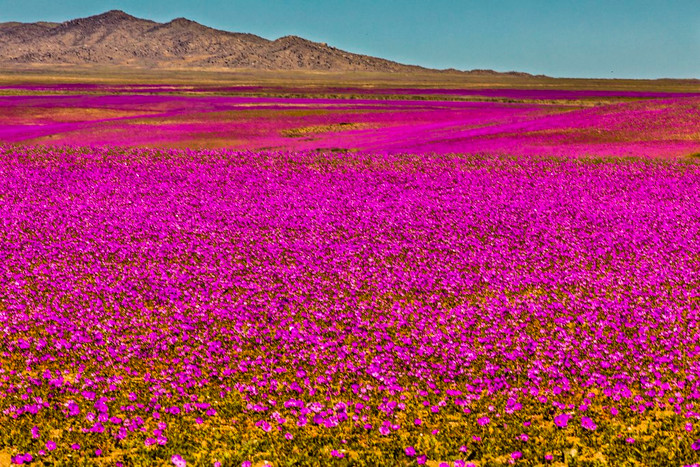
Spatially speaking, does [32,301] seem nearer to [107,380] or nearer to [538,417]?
[107,380]

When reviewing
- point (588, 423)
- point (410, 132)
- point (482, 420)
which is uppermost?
point (410, 132)

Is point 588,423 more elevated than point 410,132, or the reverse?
point 410,132

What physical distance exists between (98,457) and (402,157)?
2493cm

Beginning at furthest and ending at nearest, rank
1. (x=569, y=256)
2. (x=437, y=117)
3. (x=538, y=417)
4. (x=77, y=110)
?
(x=77, y=110)
(x=437, y=117)
(x=569, y=256)
(x=538, y=417)

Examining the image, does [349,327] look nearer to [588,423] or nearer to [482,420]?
[482,420]

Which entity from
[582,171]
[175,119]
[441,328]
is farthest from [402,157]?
[175,119]

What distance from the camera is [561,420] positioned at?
29.9ft

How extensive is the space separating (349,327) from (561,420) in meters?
4.40

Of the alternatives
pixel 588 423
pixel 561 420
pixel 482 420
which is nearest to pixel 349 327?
pixel 482 420

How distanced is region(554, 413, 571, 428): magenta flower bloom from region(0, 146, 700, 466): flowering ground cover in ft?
0.34

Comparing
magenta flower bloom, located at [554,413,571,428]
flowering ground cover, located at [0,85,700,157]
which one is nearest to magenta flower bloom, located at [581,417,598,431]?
magenta flower bloom, located at [554,413,571,428]

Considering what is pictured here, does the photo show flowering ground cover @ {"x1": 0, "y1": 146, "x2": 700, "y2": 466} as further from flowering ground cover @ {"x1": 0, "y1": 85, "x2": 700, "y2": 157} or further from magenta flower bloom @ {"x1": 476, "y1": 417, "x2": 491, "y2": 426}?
flowering ground cover @ {"x1": 0, "y1": 85, "x2": 700, "y2": 157}

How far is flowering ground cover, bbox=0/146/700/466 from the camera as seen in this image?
8.95m

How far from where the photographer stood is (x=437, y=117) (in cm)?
6212
